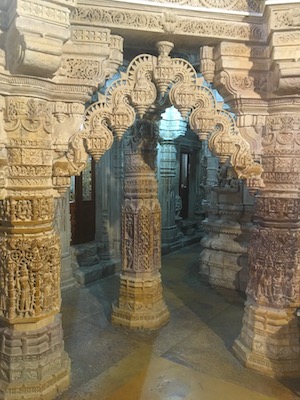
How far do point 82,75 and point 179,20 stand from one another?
3.15ft

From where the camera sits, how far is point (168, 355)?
375 centimetres

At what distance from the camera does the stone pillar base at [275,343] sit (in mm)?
3307

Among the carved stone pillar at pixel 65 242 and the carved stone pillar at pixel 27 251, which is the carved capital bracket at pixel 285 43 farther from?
the carved stone pillar at pixel 65 242

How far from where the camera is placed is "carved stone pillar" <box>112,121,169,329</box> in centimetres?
434

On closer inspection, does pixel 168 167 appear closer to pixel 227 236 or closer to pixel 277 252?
pixel 227 236

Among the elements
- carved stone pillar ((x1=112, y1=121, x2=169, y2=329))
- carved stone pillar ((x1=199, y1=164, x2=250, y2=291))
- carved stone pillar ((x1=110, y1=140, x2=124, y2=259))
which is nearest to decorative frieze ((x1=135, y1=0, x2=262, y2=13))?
carved stone pillar ((x1=112, y1=121, x2=169, y2=329))

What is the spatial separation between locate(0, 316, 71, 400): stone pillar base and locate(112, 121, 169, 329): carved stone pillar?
1532mm

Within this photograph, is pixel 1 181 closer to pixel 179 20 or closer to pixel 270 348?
pixel 179 20

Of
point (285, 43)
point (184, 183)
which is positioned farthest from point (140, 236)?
point (184, 183)

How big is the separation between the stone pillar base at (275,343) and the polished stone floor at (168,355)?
10 centimetres

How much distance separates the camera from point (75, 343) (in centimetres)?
400

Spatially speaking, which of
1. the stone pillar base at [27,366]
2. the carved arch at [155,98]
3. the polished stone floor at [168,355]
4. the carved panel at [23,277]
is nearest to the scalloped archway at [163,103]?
the carved arch at [155,98]

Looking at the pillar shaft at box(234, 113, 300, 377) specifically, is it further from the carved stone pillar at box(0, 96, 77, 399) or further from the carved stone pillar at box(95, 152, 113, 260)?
the carved stone pillar at box(95, 152, 113, 260)

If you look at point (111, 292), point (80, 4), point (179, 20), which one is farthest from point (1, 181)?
point (111, 292)
